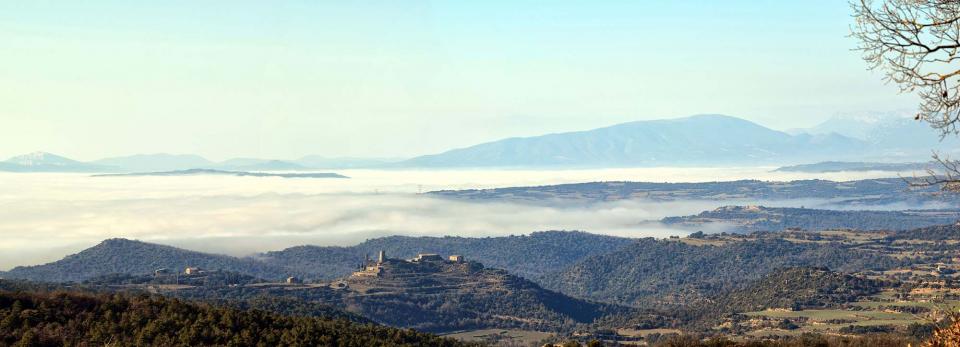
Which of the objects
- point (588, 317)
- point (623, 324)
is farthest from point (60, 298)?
point (588, 317)

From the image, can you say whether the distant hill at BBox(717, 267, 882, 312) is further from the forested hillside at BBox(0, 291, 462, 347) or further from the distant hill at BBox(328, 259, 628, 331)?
the forested hillside at BBox(0, 291, 462, 347)

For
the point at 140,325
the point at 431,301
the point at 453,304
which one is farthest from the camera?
the point at 453,304

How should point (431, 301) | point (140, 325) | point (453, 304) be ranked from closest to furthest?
point (140, 325)
point (431, 301)
point (453, 304)

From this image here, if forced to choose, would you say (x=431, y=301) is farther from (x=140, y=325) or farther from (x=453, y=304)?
(x=140, y=325)

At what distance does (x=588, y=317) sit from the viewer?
18625 cm

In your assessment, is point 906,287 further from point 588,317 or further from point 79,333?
point 79,333

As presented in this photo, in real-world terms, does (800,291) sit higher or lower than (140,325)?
lower

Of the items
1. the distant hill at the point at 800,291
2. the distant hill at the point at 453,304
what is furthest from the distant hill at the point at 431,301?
the distant hill at the point at 800,291

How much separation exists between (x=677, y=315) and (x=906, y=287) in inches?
1390

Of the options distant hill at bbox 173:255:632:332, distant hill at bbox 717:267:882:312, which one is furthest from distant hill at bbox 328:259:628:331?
distant hill at bbox 717:267:882:312

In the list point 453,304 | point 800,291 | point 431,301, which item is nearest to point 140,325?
point 431,301

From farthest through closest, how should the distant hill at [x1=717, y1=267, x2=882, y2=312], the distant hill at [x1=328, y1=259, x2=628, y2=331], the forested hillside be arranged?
the distant hill at [x1=328, y1=259, x2=628, y2=331], the distant hill at [x1=717, y1=267, x2=882, y2=312], the forested hillside

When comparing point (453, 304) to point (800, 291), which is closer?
point (800, 291)

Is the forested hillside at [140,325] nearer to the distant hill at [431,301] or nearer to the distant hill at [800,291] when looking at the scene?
the distant hill at [431,301]
